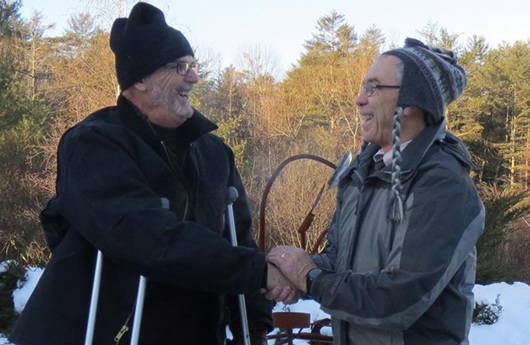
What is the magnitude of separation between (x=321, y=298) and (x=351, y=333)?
7.1 inches

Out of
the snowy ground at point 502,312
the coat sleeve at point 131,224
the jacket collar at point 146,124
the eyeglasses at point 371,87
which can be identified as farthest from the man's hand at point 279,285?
the snowy ground at point 502,312

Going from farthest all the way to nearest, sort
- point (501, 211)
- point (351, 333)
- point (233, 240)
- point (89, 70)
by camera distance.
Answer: point (89, 70) → point (501, 211) → point (233, 240) → point (351, 333)

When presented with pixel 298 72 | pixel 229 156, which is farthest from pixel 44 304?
pixel 298 72

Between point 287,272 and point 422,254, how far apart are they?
63 cm

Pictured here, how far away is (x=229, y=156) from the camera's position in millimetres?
3348

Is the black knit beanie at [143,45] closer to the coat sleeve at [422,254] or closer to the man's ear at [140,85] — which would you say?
the man's ear at [140,85]

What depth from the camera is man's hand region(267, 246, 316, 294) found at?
283 cm

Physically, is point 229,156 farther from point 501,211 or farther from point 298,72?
point 298,72

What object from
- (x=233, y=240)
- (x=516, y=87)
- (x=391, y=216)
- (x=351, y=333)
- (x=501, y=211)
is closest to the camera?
(x=391, y=216)

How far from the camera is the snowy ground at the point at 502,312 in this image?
22.7 feet

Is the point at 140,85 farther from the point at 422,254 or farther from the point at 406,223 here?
the point at 422,254

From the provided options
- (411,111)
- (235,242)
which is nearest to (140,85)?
(235,242)

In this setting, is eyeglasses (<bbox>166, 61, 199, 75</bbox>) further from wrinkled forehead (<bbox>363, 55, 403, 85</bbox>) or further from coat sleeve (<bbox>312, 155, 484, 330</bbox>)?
coat sleeve (<bbox>312, 155, 484, 330</bbox>)

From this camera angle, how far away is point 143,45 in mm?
2896
